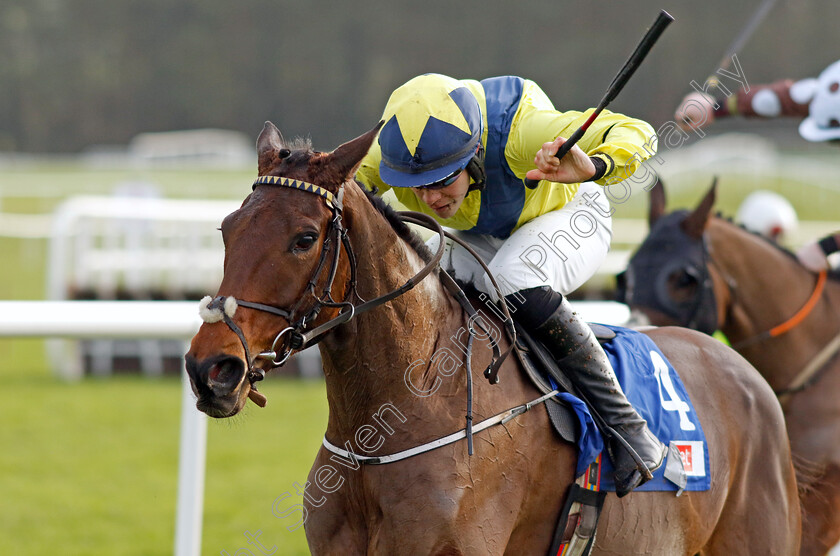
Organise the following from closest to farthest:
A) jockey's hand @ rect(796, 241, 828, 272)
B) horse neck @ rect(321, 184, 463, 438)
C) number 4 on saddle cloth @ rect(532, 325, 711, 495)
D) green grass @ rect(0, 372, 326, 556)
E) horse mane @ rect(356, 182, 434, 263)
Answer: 1. horse neck @ rect(321, 184, 463, 438)
2. horse mane @ rect(356, 182, 434, 263)
3. number 4 on saddle cloth @ rect(532, 325, 711, 495)
4. jockey's hand @ rect(796, 241, 828, 272)
5. green grass @ rect(0, 372, 326, 556)

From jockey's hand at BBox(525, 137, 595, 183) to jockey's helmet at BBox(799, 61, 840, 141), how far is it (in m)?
2.43

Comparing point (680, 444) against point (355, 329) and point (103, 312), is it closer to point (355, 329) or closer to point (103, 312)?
point (355, 329)

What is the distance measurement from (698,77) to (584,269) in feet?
52.4

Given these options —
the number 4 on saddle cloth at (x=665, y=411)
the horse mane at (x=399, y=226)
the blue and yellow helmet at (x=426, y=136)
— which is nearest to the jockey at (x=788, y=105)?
the number 4 on saddle cloth at (x=665, y=411)

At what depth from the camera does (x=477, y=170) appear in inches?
104

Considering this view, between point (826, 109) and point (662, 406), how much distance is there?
7.29 ft

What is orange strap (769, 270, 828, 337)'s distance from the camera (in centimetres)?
448

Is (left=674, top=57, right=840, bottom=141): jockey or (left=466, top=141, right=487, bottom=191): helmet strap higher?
(left=466, top=141, right=487, bottom=191): helmet strap

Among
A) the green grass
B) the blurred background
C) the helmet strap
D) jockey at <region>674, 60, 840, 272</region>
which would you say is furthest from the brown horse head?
the blurred background

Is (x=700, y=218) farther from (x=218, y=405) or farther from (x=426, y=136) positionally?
(x=218, y=405)

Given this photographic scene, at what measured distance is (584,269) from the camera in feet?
9.70

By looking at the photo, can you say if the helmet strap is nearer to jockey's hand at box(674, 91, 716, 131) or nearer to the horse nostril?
the horse nostril

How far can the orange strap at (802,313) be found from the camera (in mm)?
4477

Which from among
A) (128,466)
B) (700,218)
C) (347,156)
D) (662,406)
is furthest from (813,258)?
(128,466)
